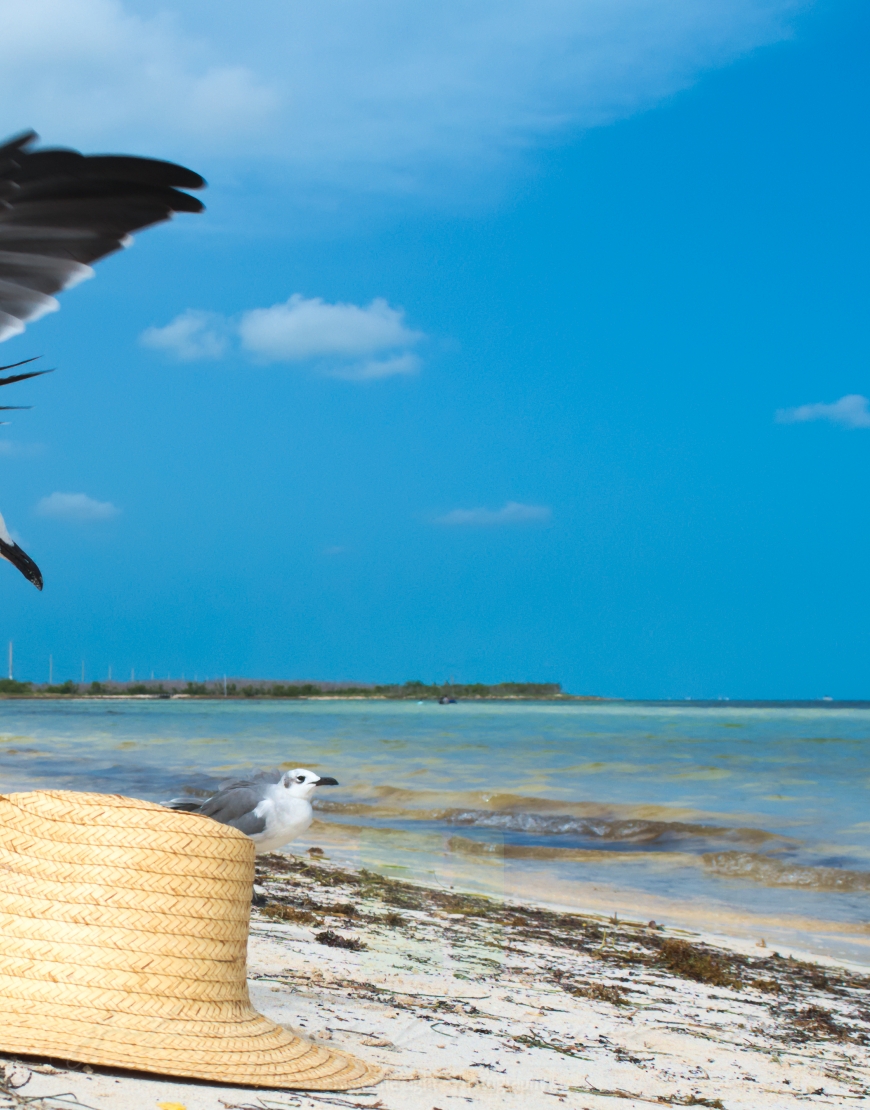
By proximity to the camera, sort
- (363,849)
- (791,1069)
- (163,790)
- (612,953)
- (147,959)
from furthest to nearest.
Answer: (163,790) < (363,849) < (612,953) < (791,1069) < (147,959)

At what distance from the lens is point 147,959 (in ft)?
9.71

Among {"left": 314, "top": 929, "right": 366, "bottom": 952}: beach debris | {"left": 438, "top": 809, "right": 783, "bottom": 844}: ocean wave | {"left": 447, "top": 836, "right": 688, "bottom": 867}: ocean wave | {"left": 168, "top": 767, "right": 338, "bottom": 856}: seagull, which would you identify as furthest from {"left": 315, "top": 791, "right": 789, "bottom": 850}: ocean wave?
{"left": 168, "top": 767, "right": 338, "bottom": 856}: seagull

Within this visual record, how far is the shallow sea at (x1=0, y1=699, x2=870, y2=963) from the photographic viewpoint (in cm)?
927

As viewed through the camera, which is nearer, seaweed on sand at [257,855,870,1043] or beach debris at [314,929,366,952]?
seaweed on sand at [257,855,870,1043]

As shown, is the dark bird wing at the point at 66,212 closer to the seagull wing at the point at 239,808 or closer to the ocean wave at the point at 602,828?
the seagull wing at the point at 239,808

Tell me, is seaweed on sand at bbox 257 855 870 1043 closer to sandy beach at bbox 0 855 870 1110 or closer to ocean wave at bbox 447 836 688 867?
sandy beach at bbox 0 855 870 1110

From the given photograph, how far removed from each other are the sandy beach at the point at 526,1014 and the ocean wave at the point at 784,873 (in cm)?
305

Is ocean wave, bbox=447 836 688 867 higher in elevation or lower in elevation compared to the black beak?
lower

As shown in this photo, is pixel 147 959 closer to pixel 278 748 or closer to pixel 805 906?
pixel 805 906

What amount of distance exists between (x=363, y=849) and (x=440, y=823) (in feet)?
8.65

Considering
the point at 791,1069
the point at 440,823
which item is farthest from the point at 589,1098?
the point at 440,823

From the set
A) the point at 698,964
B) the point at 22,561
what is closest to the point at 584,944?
the point at 698,964

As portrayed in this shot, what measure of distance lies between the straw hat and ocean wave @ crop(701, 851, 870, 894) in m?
8.03

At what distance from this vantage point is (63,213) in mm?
2477
